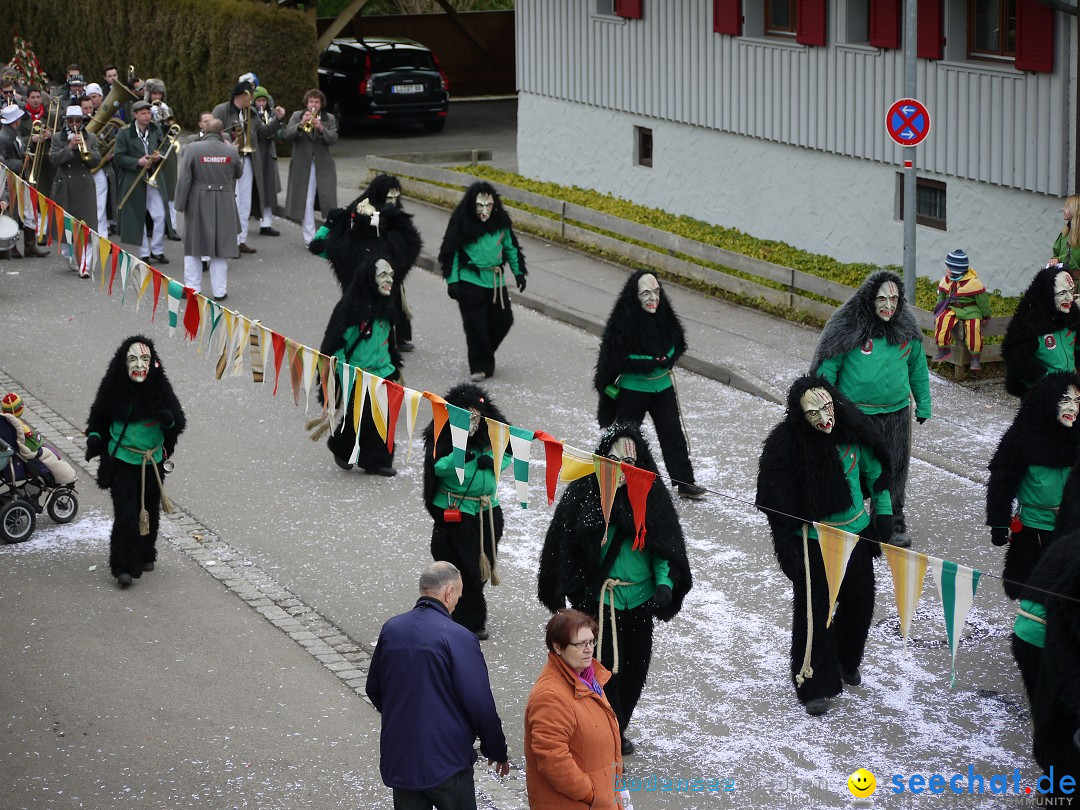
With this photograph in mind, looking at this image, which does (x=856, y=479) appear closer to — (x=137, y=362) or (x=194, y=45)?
(x=137, y=362)

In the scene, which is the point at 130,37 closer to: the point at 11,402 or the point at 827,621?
the point at 11,402

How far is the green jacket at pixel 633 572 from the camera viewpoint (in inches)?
302

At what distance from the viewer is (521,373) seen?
14.9 metres

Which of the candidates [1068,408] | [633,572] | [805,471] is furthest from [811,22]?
[633,572]

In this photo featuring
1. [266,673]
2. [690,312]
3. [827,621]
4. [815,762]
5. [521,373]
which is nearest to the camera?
[815,762]

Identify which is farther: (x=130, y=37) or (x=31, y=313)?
(x=130, y=37)

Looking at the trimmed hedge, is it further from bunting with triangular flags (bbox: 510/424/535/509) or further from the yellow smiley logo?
the yellow smiley logo

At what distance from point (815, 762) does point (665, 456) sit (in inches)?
157

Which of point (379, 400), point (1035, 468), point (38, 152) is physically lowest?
point (1035, 468)

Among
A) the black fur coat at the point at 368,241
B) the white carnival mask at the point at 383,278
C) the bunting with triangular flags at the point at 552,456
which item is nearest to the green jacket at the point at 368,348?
the white carnival mask at the point at 383,278

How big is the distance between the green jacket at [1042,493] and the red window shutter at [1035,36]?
23.6ft

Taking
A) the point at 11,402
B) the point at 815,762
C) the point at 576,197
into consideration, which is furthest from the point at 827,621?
the point at 576,197

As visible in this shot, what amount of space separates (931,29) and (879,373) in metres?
6.92

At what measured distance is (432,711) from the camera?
628cm
